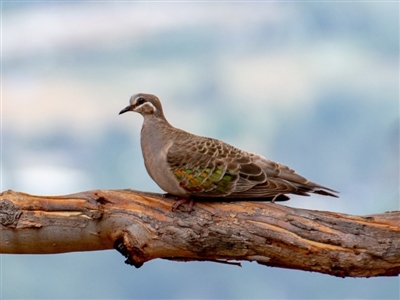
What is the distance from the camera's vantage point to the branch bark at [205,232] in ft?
16.3

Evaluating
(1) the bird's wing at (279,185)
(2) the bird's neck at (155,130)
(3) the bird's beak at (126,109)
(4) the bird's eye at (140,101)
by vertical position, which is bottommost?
(1) the bird's wing at (279,185)

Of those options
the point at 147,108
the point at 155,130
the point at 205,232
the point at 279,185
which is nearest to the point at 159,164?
the point at 155,130

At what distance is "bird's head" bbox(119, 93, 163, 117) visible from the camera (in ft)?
18.4

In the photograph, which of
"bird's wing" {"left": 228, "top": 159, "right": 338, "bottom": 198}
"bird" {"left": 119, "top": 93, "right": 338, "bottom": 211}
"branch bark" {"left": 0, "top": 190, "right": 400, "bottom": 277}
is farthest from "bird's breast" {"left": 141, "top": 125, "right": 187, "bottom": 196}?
"bird's wing" {"left": 228, "top": 159, "right": 338, "bottom": 198}

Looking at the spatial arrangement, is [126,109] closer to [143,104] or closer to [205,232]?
[143,104]

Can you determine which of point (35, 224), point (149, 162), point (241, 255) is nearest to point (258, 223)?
point (241, 255)

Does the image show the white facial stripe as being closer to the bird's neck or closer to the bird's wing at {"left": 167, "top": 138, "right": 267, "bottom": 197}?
the bird's neck

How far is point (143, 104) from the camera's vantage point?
5.61 metres

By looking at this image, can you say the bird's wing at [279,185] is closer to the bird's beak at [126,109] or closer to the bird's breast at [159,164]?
the bird's breast at [159,164]

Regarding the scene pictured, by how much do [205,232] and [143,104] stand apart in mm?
1194

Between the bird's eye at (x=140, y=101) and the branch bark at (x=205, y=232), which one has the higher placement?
the bird's eye at (x=140, y=101)

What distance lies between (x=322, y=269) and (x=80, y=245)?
1.75 metres

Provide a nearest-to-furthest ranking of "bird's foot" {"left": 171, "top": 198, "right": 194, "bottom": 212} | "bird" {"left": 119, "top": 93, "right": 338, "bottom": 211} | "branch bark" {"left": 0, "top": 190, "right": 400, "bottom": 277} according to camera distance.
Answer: "branch bark" {"left": 0, "top": 190, "right": 400, "bottom": 277}, "bird's foot" {"left": 171, "top": 198, "right": 194, "bottom": 212}, "bird" {"left": 119, "top": 93, "right": 338, "bottom": 211}

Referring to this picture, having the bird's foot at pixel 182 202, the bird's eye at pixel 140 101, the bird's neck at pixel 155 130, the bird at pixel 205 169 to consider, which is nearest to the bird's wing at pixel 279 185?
the bird at pixel 205 169
